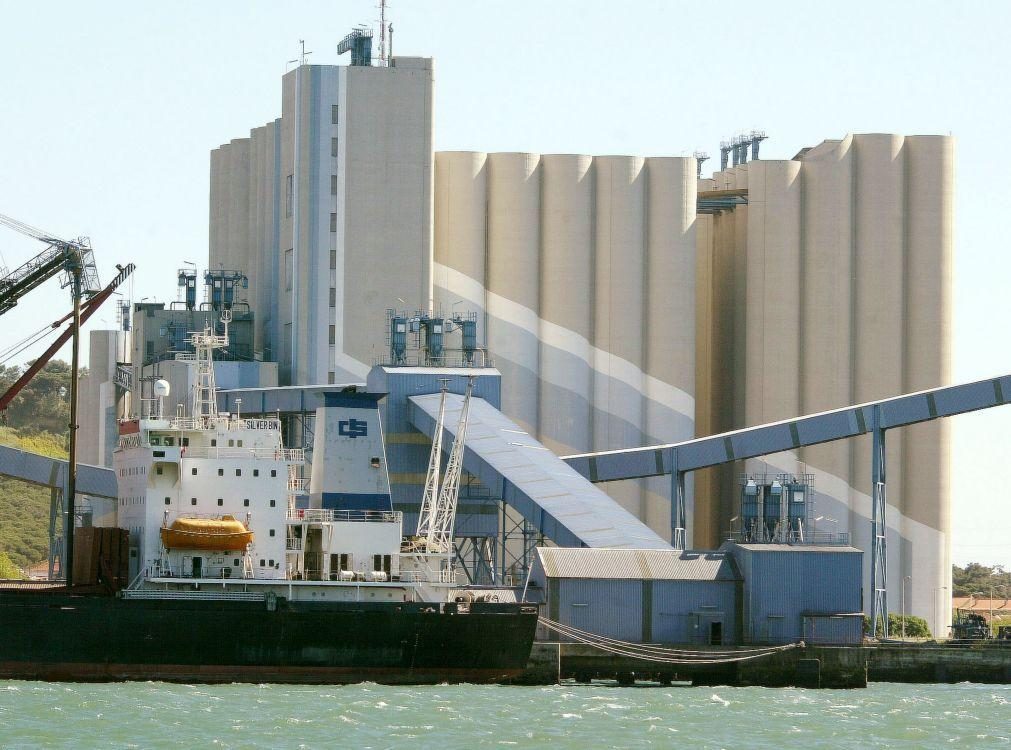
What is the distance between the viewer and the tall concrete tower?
92.1m

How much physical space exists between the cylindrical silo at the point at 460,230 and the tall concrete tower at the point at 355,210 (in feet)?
14.1

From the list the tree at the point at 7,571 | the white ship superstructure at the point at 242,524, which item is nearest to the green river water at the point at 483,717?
the white ship superstructure at the point at 242,524

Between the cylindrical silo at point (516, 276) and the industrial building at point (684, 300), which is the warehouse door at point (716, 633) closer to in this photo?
the industrial building at point (684, 300)

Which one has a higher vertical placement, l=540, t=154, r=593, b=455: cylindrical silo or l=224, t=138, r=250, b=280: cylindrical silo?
l=224, t=138, r=250, b=280: cylindrical silo

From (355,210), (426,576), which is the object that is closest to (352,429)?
(426,576)

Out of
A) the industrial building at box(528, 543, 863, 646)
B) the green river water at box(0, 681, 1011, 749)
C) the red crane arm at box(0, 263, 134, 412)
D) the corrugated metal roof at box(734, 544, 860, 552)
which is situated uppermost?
the red crane arm at box(0, 263, 134, 412)

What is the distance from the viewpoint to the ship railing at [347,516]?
63438mm

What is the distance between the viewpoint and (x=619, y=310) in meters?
99.1

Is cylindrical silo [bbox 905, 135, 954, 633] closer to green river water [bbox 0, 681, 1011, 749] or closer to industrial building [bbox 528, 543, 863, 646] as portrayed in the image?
A: industrial building [bbox 528, 543, 863, 646]

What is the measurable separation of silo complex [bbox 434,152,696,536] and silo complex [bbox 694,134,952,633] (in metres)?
4.08

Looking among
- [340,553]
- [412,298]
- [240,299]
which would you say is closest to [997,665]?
[340,553]

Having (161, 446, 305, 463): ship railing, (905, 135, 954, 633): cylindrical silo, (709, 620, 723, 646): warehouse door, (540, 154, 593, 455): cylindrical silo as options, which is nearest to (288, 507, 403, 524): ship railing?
(161, 446, 305, 463): ship railing

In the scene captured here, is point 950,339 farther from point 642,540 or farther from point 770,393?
point 642,540

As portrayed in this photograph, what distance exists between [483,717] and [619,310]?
48666 millimetres
